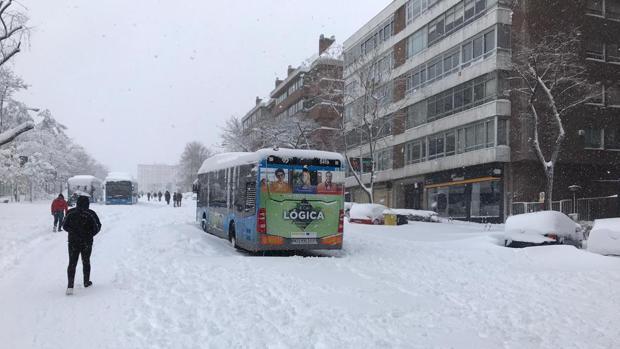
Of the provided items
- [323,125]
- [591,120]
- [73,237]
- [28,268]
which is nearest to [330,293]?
[73,237]

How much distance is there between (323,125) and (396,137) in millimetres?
14013

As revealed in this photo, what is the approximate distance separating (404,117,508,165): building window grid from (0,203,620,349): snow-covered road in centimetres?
1776

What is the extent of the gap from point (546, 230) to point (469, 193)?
1887cm

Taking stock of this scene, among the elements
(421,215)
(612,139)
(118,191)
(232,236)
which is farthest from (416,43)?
(118,191)

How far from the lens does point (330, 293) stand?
9375mm

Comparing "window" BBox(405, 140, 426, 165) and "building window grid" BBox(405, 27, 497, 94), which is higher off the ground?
"building window grid" BBox(405, 27, 497, 94)

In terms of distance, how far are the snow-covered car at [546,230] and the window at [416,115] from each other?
2370 centimetres

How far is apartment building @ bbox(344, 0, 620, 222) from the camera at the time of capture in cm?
3212

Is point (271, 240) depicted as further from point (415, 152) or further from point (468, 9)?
point (415, 152)

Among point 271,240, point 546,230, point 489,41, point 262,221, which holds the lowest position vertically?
point 271,240

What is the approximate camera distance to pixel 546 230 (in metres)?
16.5

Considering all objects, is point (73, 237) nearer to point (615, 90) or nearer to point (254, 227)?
point (254, 227)

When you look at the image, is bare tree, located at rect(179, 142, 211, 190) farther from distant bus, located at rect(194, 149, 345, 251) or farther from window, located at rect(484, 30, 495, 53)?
distant bus, located at rect(194, 149, 345, 251)

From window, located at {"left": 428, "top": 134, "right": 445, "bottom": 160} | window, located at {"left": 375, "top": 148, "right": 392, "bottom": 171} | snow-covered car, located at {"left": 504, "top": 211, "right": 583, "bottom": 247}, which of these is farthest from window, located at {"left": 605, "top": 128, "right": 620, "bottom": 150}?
snow-covered car, located at {"left": 504, "top": 211, "right": 583, "bottom": 247}
